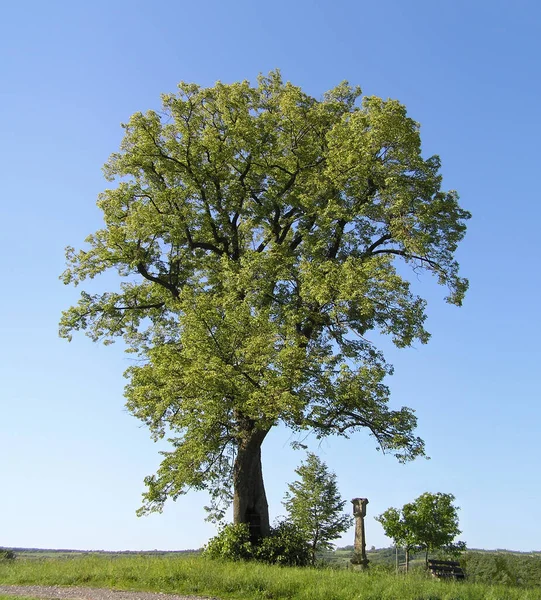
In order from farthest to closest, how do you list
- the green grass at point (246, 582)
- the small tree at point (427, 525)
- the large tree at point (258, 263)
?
the small tree at point (427, 525), the large tree at point (258, 263), the green grass at point (246, 582)

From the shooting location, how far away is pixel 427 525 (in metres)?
32.9

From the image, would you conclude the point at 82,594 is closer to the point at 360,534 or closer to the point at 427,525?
the point at 360,534

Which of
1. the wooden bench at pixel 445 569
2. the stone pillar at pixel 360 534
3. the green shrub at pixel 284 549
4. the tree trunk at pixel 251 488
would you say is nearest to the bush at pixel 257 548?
the green shrub at pixel 284 549

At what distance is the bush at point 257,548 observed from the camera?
1862cm

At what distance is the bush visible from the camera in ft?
61.1

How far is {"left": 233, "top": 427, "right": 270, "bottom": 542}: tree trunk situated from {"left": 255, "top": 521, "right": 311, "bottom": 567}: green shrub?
0.62 metres

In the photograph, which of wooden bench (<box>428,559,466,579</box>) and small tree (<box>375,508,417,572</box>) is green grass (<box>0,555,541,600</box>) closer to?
wooden bench (<box>428,559,466,579</box>)

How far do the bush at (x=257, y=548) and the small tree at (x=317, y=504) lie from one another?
60.0ft

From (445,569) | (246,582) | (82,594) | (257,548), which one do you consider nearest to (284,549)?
(257,548)

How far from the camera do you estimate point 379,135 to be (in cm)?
1909

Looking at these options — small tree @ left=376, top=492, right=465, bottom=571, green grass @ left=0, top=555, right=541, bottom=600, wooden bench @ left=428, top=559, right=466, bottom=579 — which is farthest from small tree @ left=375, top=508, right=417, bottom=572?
green grass @ left=0, top=555, right=541, bottom=600

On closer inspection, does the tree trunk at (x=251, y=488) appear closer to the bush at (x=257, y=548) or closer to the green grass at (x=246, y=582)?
the bush at (x=257, y=548)

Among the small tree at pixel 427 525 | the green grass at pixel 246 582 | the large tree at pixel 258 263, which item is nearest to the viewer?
the green grass at pixel 246 582

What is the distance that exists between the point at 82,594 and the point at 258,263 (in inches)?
432
